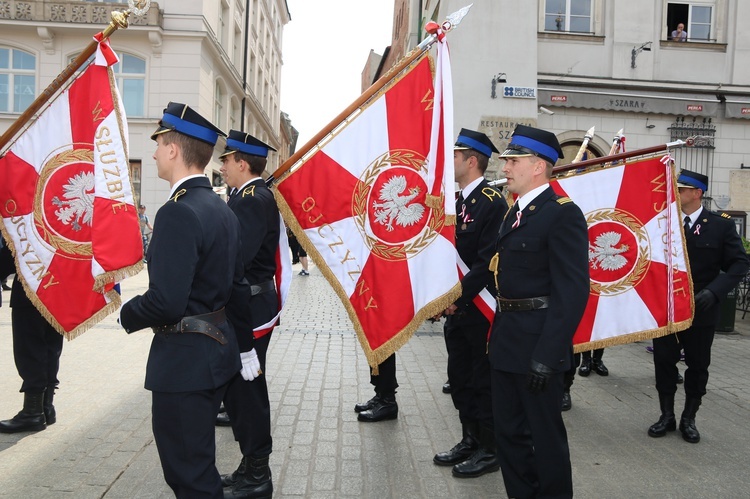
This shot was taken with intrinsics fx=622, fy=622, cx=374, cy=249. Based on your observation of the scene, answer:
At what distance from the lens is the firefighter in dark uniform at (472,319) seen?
4.04 metres

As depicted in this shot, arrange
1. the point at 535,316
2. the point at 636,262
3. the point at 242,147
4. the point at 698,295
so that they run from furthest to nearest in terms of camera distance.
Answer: the point at 636,262
the point at 698,295
the point at 242,147
the point at 535,316

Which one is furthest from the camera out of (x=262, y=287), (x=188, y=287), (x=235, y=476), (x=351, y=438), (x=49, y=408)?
(x=49, y=408)

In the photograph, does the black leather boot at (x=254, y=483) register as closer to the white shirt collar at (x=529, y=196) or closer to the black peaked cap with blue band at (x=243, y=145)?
the black peaked cap with blue band at (x=243, y=145)

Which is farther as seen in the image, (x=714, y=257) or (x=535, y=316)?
(x=714, y=257)

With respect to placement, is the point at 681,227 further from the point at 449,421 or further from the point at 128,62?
the point at 128,62

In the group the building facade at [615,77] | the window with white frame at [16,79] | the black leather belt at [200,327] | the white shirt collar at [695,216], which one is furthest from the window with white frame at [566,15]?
the window with white frame at [16,79]

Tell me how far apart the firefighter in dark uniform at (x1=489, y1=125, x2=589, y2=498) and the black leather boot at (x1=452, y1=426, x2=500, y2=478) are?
2.37 ft

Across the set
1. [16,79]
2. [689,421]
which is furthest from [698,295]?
[16,79]

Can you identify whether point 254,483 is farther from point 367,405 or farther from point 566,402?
point 566,402

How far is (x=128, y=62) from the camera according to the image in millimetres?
23188

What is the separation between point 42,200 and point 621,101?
1228 centimetres

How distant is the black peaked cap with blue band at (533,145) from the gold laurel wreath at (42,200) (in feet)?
9.12

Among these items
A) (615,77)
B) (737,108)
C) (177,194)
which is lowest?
(177,194)

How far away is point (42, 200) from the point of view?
13.6ft
